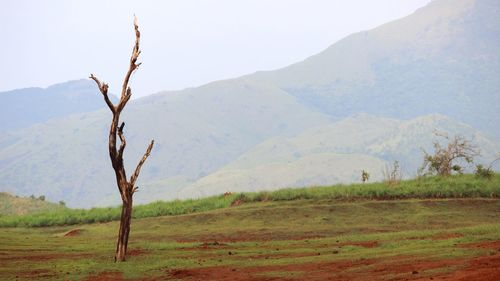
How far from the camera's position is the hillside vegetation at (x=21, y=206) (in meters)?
70.6

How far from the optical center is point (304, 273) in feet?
78.1

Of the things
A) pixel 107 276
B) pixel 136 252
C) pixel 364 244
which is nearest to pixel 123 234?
pixel 136 252

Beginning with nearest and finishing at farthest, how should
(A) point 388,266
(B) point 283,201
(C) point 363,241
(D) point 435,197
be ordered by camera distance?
(A) point 388,266 < (C) point 363,241 < (D) point 435,197 < (B) point 283,201

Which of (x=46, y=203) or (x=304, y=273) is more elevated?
(x=46, y=203)

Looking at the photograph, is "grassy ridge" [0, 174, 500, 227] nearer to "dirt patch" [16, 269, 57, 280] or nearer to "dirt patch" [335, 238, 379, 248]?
"dirt patch" [335, 238, 379, 248]

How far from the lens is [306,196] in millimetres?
54531

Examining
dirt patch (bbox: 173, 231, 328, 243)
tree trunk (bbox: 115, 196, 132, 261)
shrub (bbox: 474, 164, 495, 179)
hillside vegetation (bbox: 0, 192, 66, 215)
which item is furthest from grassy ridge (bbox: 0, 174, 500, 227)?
tree trunk (bbox: 115, 196, 132, 261)

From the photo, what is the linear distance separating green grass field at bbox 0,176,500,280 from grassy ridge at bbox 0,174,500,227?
206 millimetres

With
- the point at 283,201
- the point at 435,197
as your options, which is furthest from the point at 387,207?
the point at 283,201

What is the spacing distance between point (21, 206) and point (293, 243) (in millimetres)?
43795

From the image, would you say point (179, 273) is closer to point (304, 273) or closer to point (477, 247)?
point (304, 273)

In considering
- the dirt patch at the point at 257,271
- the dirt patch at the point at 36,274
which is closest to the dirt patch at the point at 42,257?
the dirt patch at the point at 36,274

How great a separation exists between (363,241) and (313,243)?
92.6 inches

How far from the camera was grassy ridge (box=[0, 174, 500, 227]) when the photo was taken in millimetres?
50844
